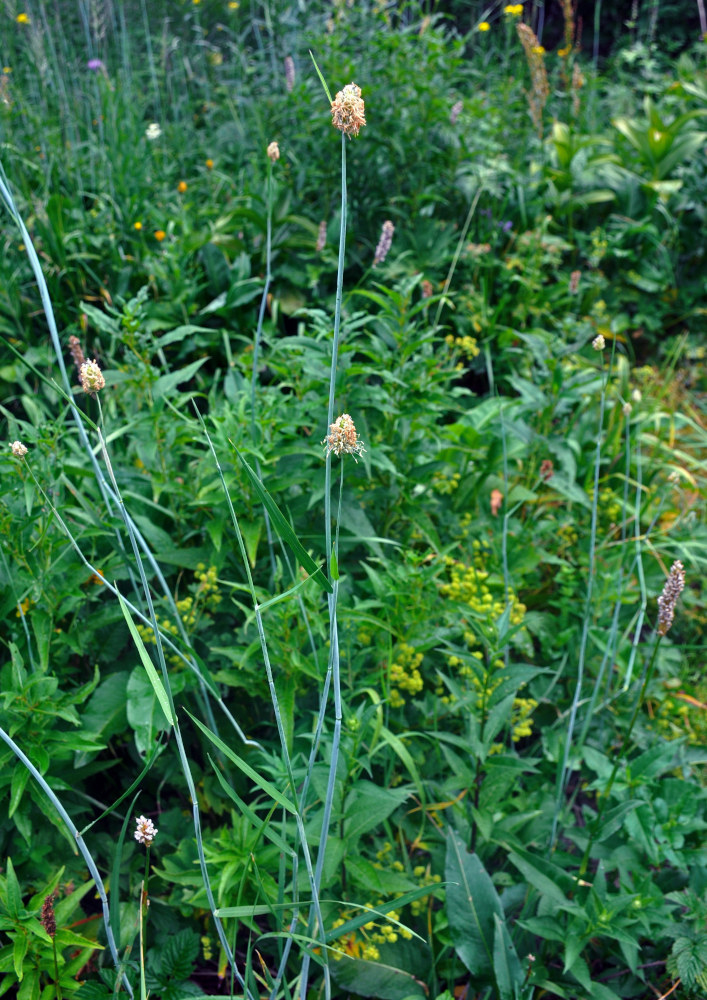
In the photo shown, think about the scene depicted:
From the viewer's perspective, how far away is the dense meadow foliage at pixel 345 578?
118cm

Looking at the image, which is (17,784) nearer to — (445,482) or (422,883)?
(422,883)

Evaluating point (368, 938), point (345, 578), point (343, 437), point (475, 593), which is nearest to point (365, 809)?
point (368, 938)

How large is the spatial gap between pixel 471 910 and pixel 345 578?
593mm

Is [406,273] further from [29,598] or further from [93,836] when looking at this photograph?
[93,836]

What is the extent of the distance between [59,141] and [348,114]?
9.39 ft

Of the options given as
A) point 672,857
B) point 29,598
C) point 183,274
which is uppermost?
point 183,274

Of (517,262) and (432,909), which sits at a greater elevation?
(517,262)

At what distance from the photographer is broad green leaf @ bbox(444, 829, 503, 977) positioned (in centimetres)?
125

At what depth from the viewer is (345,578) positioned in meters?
1.17

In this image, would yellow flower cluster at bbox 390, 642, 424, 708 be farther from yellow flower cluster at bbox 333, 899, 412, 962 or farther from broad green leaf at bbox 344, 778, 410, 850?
yellow flower cluster at bbox 333, 899, 412, 962

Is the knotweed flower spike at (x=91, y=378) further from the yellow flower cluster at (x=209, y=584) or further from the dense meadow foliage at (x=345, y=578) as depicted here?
the yellow flower cluster at (x=209, y=584)

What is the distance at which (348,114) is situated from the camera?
76 centimetres

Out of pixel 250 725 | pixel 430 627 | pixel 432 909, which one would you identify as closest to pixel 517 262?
pixel 430 627

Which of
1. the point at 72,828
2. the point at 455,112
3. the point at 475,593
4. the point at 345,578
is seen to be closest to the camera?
the point at 72,828
